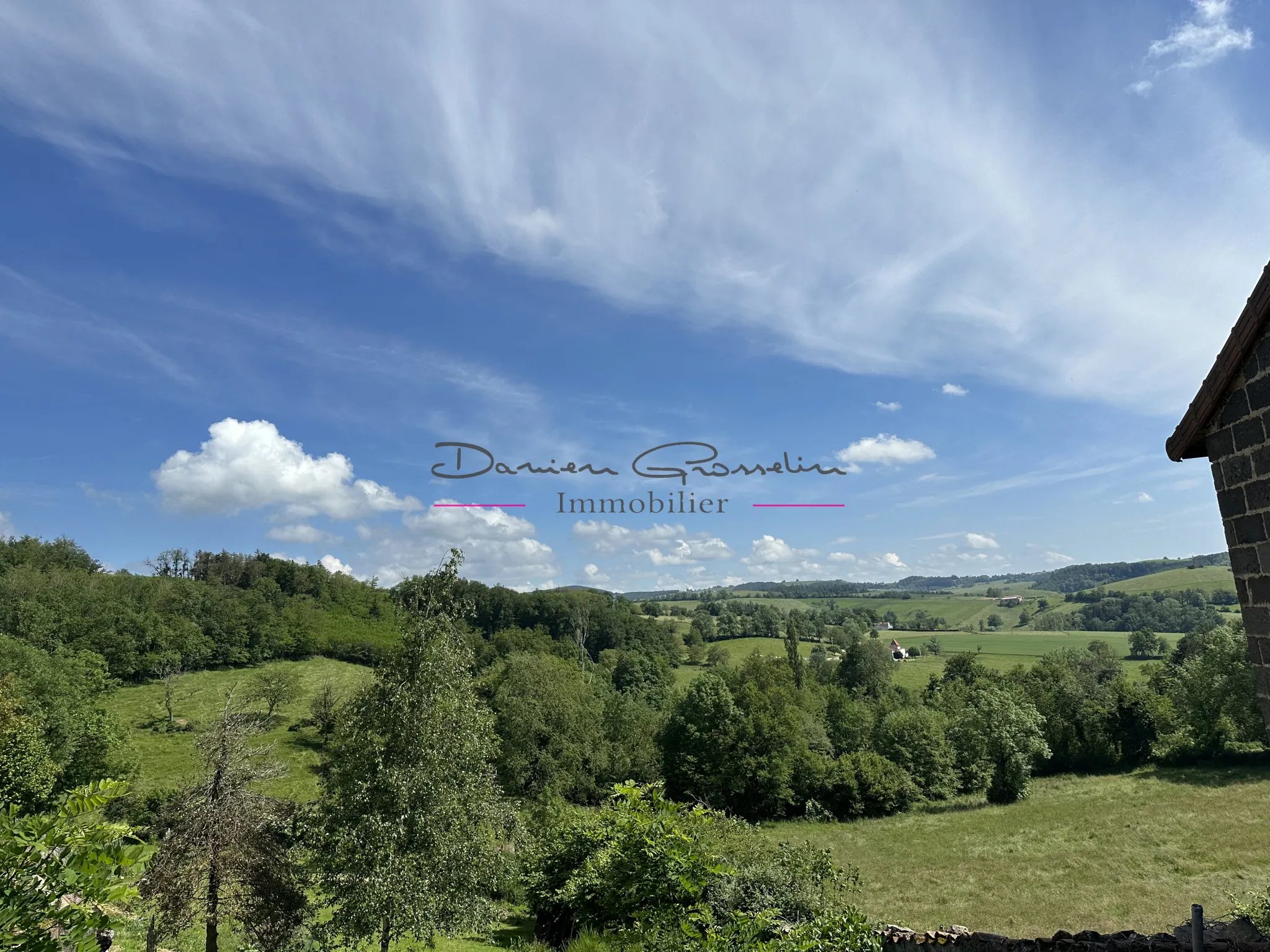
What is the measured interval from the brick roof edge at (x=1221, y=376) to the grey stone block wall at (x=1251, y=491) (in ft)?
0.23

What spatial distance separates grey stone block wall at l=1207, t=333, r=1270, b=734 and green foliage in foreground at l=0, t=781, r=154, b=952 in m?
7.74

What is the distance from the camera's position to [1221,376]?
5453mm

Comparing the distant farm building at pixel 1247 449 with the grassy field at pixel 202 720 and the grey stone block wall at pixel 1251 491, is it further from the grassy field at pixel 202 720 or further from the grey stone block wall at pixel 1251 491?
the grassy field at pixel 202 720

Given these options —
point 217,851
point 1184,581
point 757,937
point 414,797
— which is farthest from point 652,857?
point 1184,581

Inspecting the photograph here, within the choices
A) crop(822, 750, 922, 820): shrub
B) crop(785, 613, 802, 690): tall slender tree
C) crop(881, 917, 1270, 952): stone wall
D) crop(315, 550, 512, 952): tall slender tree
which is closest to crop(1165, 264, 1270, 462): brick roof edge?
crop(881, 917, 1270, 952): stone wall

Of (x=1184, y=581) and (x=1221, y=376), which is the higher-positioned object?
(x=1221, y=376)

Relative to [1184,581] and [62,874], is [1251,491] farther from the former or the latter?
[1184,581]

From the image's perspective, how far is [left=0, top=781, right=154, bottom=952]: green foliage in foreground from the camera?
10.1 feet

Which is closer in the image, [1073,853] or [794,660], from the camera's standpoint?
[1073,853]

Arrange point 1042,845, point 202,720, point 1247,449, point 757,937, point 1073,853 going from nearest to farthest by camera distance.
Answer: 1. point 1247,449
2. point 757,937
3. point 1073,853
4. point 1042,845
5. point 202,720

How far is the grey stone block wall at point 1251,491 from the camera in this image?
5137 millimetres

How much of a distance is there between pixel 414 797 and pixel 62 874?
12.0 meters

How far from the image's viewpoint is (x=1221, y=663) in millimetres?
47750

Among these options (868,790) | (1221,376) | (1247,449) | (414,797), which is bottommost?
(868,790)
